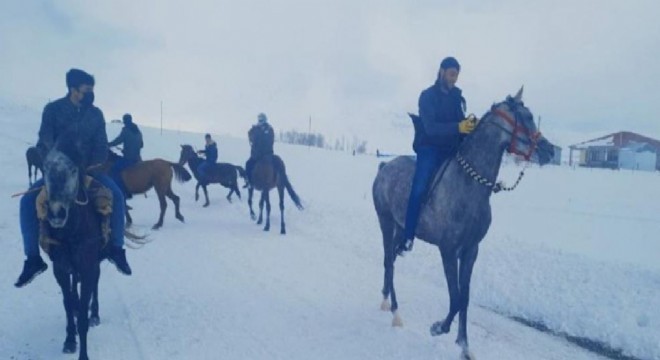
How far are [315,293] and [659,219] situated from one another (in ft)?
56.5

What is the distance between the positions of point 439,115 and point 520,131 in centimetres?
105

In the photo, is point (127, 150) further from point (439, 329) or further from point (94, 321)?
point (439, 329)

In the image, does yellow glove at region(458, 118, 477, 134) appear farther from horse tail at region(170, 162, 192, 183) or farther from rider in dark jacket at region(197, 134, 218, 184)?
rider in dark jacket at region(197, 134, 218, 184)

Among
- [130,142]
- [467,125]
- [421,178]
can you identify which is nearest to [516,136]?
[467,125]

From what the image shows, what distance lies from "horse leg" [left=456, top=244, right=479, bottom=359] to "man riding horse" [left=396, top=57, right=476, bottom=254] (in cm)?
77

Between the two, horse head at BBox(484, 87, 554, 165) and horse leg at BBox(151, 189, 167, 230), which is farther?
horse leg at BBox(151, 189, 167, 230)

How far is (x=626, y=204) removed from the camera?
22547 mm

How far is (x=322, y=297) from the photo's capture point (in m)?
7.29

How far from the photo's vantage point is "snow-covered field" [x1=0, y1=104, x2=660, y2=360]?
5.63 metres

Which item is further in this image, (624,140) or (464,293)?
(624,140)

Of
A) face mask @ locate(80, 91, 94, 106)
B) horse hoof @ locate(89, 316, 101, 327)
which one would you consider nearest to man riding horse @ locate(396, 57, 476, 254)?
face mask @ locate(80, 91, 94, 106)

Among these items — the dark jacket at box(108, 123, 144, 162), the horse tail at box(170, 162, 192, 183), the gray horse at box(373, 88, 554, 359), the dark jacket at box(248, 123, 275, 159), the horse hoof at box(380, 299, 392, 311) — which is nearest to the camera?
the gray horse at box(373, 88, 554, 359)

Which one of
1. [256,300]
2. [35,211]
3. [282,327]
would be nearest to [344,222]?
[256,300]

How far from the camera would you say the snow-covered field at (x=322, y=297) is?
18.5ft
